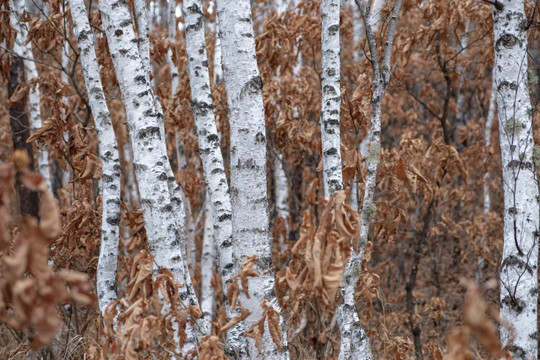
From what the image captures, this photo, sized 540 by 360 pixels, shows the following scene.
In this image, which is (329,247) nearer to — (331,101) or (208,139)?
(331,101)

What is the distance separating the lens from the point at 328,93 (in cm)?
337

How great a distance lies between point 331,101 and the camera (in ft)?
11.0

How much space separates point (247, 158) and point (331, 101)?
89 centimetres

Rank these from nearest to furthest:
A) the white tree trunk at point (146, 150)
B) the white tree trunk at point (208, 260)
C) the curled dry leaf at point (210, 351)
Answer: the curled dry leaf at point (210, 351), the white tree trunk at point (146, 150), the white tree trunk at point (208, 260)

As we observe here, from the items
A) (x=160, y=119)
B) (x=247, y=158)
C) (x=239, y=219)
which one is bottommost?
(x=239, y=219)

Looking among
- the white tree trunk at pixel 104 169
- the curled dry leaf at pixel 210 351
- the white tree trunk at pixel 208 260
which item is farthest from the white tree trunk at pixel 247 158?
the white tree trunk at pixel 208 260

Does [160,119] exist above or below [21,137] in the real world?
below

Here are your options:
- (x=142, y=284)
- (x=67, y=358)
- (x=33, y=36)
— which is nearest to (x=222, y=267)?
(x=142, y=284)

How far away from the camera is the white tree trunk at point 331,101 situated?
3299 millimetres

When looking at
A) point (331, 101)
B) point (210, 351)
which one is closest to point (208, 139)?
point (331, 101)

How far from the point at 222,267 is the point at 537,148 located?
2.68m

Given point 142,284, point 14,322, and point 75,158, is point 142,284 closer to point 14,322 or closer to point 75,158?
point 14,322

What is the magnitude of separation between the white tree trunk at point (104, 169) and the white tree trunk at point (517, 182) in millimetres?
2823

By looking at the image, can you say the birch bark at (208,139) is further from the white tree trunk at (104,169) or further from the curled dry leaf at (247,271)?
the curled dry leaf at (247,271)
